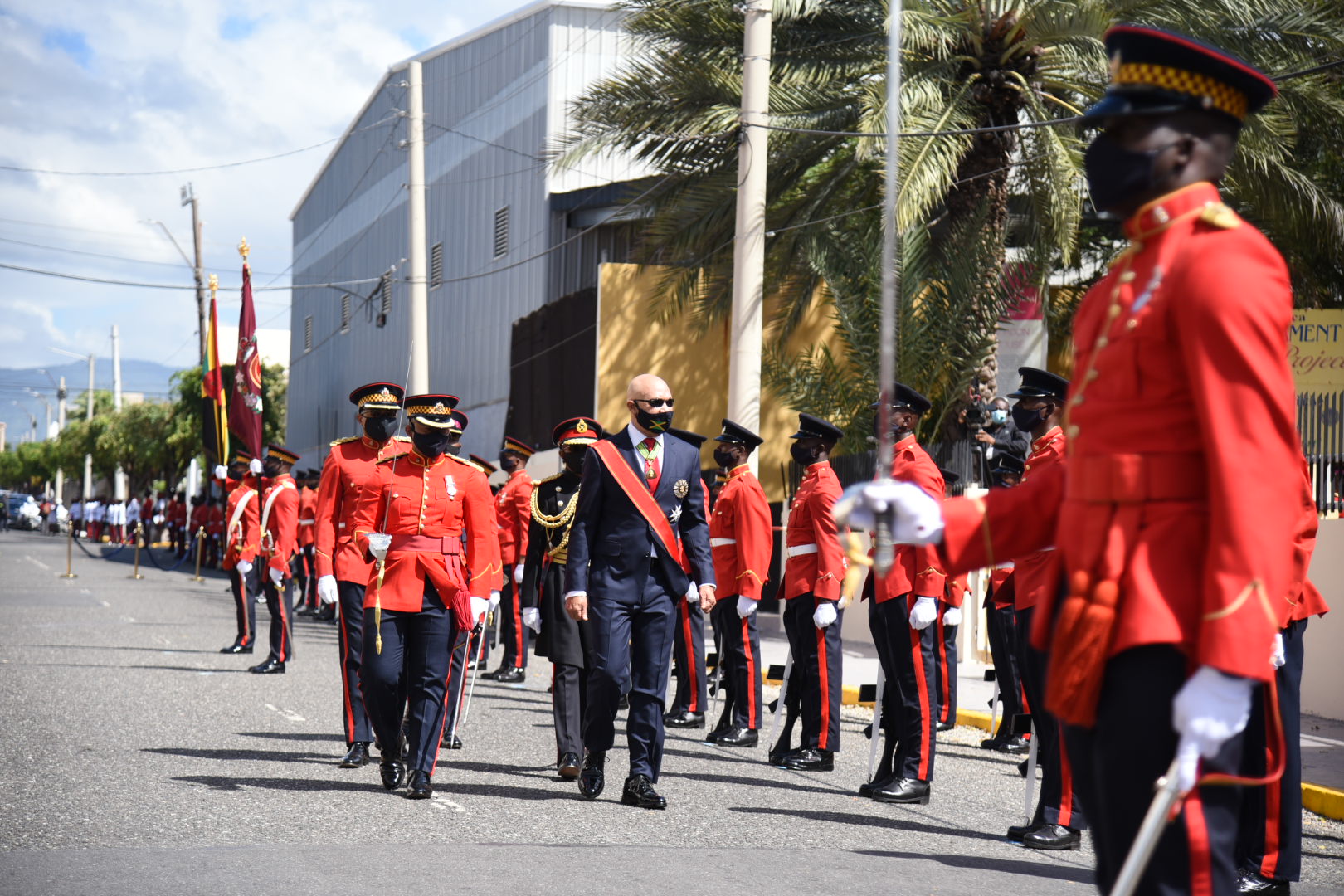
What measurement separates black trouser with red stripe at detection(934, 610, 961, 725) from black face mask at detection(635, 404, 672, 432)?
3908 mm

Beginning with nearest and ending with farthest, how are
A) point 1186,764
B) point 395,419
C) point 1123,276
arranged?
point 1186,764 < point 1123,276 < point 395,419

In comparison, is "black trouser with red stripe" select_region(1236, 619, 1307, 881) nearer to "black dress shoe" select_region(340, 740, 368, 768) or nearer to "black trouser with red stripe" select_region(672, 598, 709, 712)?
"black dress shoe" select_region(340, 740, 368, 768)

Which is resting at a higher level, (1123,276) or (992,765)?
(1123,276)

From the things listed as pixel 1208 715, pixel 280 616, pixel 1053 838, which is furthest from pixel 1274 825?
pixel 280 616

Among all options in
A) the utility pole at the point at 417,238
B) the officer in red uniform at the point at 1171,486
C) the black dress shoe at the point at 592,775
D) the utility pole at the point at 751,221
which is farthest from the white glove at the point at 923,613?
the utility pole at the point at 417,238

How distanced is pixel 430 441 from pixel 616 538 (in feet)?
4.05

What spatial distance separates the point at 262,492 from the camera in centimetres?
1533

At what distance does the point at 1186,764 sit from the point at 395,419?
6.97 metres

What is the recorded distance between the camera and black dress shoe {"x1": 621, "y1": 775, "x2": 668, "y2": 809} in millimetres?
7586

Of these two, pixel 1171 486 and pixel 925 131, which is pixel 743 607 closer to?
pixel 925 131

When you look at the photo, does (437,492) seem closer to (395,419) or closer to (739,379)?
(395,419)

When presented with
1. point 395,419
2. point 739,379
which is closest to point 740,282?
point 739,379

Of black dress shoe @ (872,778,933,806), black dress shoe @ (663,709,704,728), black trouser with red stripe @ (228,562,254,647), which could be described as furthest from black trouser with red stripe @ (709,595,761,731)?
black trouser with red stripe @ (228,562,254,647)

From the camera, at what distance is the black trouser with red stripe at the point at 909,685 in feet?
26.6
